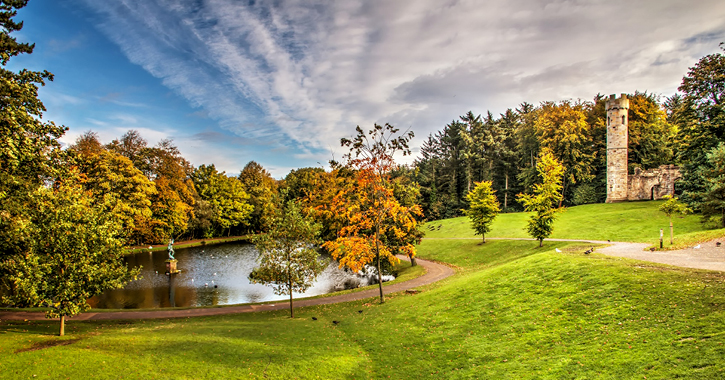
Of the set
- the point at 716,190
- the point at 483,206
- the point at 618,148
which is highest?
the point at 618,148

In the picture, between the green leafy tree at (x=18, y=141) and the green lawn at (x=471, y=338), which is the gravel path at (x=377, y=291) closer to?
the green lawn at (x=471, y=338)

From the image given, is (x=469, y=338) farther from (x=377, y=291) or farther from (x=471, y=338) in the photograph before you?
(x=377, y=291)

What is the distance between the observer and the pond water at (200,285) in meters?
26.3

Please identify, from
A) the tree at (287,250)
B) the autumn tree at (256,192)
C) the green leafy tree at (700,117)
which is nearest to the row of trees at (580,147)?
the green leafy tree at (700,117)

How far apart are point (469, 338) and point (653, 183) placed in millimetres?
50024

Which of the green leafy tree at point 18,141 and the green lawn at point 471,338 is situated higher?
the green leafy tree at point 18,141

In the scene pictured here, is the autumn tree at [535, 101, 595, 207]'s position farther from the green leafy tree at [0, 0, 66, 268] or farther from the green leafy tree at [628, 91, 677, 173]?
the green leafy tree at [0, 0, 66, 268]

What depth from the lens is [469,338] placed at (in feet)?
39.9

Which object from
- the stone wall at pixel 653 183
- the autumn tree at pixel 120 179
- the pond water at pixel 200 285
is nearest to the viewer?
the pond water at pixel 200 285

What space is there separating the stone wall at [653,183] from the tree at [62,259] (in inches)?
2300

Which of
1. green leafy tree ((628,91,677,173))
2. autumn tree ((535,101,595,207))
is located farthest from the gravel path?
green leafy tree ((628,91,677,173))

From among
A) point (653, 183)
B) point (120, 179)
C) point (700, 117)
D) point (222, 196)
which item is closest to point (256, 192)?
point (222, 196)

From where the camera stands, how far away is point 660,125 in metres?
53.4

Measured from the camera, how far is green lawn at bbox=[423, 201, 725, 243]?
30.8 m
